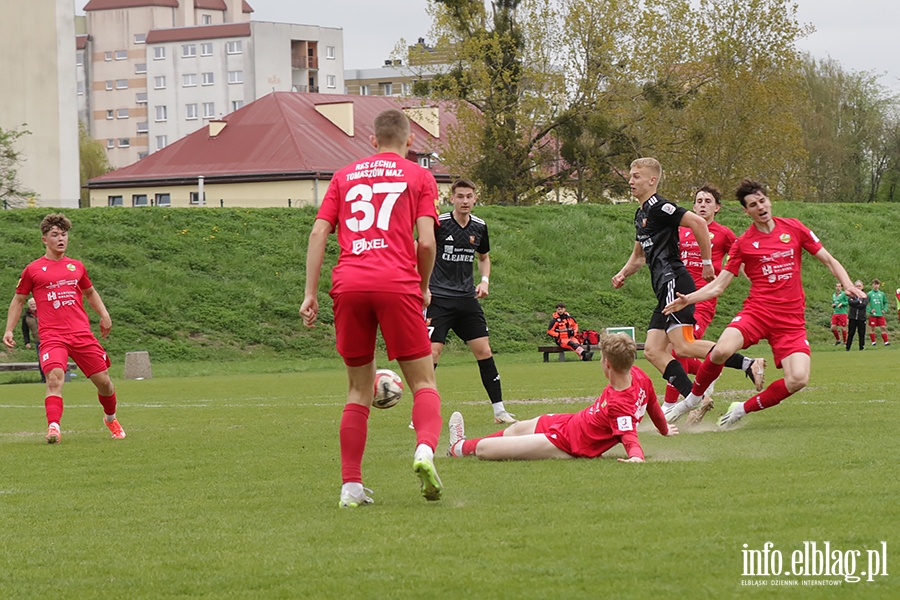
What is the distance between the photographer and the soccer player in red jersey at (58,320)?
38.4ft

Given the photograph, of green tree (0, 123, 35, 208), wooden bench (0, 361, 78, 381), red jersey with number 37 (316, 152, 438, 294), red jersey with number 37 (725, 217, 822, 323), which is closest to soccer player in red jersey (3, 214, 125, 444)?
red jersey with number 37 (316, 152, 438, 294)

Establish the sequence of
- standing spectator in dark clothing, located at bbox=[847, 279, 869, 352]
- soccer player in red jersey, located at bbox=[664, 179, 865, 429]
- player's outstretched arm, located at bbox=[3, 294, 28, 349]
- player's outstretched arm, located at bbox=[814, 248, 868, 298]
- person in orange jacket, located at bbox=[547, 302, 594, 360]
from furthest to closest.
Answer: standing spectator in dark clothing, located at bbox=[847, 279, 869, 352] → person in orange jacket, located at bbox=[547, 302, 594, 360] → player's outstretched arm, located at bbox=[3, 294, 28, 349] → soccer player in red jersey, located at bbox=[664, 179, 865, 429] → player's outstretched arm, located at bbox=[814, 248, 868, 298]

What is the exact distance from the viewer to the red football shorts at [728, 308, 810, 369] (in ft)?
34.0

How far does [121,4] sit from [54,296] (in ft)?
386

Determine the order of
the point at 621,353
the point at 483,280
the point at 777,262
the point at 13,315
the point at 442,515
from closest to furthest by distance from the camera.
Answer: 1. the point at 442,515
2. the point at 621,353
3. the point at 777,262
4. the point at 13,315
5. the point at 483,280

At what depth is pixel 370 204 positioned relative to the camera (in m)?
6.53

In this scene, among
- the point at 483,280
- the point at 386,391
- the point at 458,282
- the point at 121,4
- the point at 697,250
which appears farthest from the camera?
the point at 121,4

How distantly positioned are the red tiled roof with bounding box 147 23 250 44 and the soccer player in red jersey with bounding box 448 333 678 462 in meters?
108

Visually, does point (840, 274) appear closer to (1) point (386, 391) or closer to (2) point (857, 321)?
(1) point (386, 391)

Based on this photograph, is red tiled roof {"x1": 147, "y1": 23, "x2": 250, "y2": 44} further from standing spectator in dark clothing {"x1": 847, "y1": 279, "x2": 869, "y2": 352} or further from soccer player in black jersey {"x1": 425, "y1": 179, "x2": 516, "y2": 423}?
soccer player in black jersey {"x1": 425, "y1": 179, "x2": 516, "y2": 423}

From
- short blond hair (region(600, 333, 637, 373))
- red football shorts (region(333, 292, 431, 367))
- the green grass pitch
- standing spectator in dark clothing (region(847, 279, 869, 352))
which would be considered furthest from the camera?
standing spectator in dark clothing (region(847, 279, 869, 352))

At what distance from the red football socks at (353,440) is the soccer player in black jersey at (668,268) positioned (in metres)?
4.80

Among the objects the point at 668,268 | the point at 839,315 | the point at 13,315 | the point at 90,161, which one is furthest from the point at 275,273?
the point at 90,161

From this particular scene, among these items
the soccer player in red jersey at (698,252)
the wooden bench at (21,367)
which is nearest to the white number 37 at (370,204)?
the soccer player in red jersey at (698,252)
